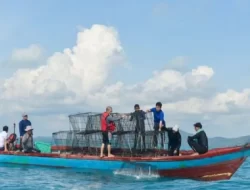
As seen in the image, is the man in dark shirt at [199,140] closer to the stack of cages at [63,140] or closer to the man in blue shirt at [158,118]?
the man in blue shirt at [158,118]

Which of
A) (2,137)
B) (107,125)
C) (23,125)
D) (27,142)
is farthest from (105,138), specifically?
(2,137)

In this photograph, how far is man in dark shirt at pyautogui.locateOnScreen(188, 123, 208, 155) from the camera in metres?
23.0

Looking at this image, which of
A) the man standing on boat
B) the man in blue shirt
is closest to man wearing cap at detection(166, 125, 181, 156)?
the man in blue shirt

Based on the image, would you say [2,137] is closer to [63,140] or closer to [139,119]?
[63,140]

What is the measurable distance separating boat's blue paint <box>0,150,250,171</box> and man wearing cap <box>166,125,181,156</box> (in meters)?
1.75

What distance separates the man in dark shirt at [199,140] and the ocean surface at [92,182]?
1.45 meters

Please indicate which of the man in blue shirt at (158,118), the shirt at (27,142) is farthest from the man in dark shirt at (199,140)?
the shirt at (27,142)

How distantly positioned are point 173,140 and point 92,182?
178 inches

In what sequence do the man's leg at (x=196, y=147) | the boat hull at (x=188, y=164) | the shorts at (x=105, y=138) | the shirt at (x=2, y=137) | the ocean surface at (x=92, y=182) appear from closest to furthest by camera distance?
the ocean surface at (x=92, y=182), the boat hull at (x=188, y=164), the man's leg at (x=196, y=147), the shorts at (x=105, y=138), the shirt at (x=2, y=137)

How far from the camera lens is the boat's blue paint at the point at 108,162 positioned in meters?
22.8

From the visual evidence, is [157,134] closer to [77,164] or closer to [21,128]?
[77,164]

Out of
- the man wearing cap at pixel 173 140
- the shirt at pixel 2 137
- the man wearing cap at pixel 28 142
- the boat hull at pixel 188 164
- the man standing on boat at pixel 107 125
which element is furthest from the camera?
the shirt at pixel 2 137

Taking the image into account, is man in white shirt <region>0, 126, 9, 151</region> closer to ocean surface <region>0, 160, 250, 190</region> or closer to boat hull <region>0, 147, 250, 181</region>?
ocean surface <region>0, 160, 250, 190</region>

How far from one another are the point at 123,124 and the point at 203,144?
5071mm
